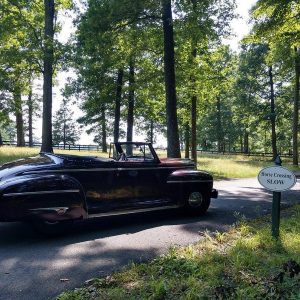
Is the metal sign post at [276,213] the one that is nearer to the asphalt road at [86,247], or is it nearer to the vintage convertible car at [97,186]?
the asphalt road at [86,247]

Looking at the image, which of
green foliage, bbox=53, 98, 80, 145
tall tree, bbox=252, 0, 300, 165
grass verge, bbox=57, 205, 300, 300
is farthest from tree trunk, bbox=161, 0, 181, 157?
green foliage, bbox=53, 98, 80, 145

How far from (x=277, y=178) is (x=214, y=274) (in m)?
2.08

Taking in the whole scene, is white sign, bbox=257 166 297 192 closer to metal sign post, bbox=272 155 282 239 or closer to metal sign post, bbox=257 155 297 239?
metal sign post, bbox=257 155 297 239

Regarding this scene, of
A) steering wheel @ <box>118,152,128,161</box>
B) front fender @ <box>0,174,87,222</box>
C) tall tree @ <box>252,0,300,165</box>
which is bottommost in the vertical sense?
front fender @ <box>0,174,87,222</box>

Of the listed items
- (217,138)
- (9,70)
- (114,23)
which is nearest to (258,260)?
(114,23)

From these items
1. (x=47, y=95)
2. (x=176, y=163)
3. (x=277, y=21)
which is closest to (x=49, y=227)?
(x=176, y=163)

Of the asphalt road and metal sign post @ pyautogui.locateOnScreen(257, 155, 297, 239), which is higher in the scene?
metal sign post @ pyautogui.locateOnScreen(257, 155, 297, 239)

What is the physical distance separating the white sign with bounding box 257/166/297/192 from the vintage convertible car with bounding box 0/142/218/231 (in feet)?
7.65

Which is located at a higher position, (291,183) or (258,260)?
(291,183)

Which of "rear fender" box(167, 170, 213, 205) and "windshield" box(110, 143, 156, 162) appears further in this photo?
"rear fender" box(167, 170, 213, 205)

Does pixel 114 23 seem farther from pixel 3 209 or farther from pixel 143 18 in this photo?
pixel 3 209

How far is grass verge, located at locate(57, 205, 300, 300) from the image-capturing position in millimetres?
3611

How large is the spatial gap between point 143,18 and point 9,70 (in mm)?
8842

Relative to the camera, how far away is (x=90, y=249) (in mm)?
5398
